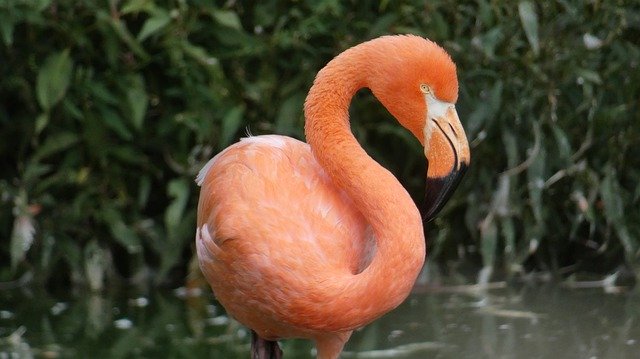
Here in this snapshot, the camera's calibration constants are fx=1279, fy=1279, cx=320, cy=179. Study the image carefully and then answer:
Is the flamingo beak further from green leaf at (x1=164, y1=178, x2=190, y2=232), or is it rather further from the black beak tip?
green leaf at (x1=164, y1=178, x2=190, y2=232)

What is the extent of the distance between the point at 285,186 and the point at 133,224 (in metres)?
2.75

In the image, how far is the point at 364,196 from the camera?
4.03 metres

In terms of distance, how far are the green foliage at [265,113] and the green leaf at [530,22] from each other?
0.01 meters

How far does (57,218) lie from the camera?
265 inches

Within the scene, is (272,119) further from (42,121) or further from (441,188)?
(441,188)

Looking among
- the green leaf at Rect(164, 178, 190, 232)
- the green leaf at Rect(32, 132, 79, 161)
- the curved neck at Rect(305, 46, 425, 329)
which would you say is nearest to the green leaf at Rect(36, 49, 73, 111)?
the green leaf at Rect(32, 132, 79, 161)

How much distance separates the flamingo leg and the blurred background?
1.86 m

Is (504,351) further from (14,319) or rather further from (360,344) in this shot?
(14,319)

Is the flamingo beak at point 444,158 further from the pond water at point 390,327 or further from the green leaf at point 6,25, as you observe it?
the green leaf at point 6,25

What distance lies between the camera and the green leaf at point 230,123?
637cm

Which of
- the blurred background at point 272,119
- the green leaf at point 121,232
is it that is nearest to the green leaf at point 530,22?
the blurred background at point 272,119

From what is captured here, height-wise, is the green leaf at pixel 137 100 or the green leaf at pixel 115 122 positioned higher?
the green leaf at pixel 137 100

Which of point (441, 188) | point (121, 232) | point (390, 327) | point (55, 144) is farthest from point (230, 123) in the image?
point (441, 188)

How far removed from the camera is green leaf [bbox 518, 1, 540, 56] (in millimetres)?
6250
